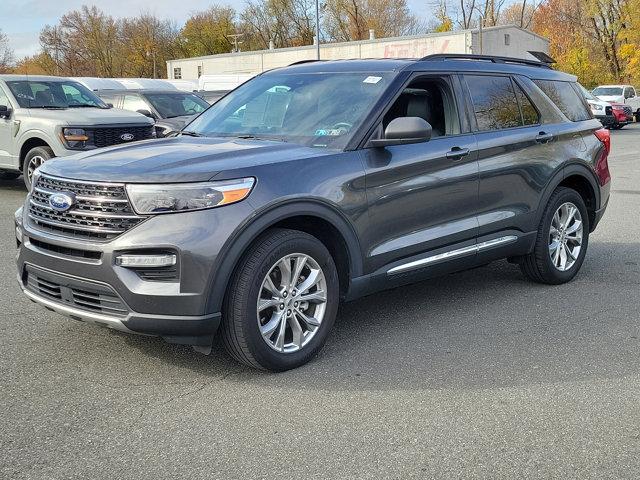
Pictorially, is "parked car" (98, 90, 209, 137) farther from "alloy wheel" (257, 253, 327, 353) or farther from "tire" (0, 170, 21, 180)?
"alloy wheel" (257, 253, 327, 353)

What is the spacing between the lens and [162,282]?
3758mm

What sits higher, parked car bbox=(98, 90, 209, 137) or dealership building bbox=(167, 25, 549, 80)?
dealership building bbox=(167, 25, 549, 80)

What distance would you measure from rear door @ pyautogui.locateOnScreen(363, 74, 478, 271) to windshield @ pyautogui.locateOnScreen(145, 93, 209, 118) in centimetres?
942

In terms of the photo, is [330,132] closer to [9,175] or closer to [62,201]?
[62,201]

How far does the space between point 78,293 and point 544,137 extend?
3.83 m

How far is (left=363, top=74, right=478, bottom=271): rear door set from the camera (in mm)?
4555

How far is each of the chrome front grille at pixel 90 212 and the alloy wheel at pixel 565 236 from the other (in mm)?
3656

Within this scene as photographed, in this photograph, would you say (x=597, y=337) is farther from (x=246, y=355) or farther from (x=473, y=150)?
(x=246, y=355)

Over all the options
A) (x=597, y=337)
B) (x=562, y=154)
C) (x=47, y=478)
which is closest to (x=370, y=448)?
(x=47, y=478)

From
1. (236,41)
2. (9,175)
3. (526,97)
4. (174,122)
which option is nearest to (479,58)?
(526,97)

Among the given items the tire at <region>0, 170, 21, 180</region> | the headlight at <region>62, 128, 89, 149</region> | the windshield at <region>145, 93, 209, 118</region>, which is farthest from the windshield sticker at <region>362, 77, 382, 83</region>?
the windshield at <region>145, 93, 209, 118</region>

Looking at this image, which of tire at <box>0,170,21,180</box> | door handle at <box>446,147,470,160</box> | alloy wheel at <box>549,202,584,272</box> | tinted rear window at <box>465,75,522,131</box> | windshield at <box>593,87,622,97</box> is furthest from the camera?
windshield at <box>593,87,622,97</box>

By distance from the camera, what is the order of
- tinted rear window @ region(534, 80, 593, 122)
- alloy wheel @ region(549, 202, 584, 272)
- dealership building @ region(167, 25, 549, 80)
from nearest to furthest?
alloy wheel @ region(549, 202, 584, 272)
tinted rear window @ region(534, 80, 593, 122)
dealership building @ region(167, 25, 549, 80)

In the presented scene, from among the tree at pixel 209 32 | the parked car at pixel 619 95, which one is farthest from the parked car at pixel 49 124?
the tree at pixel 209 32
